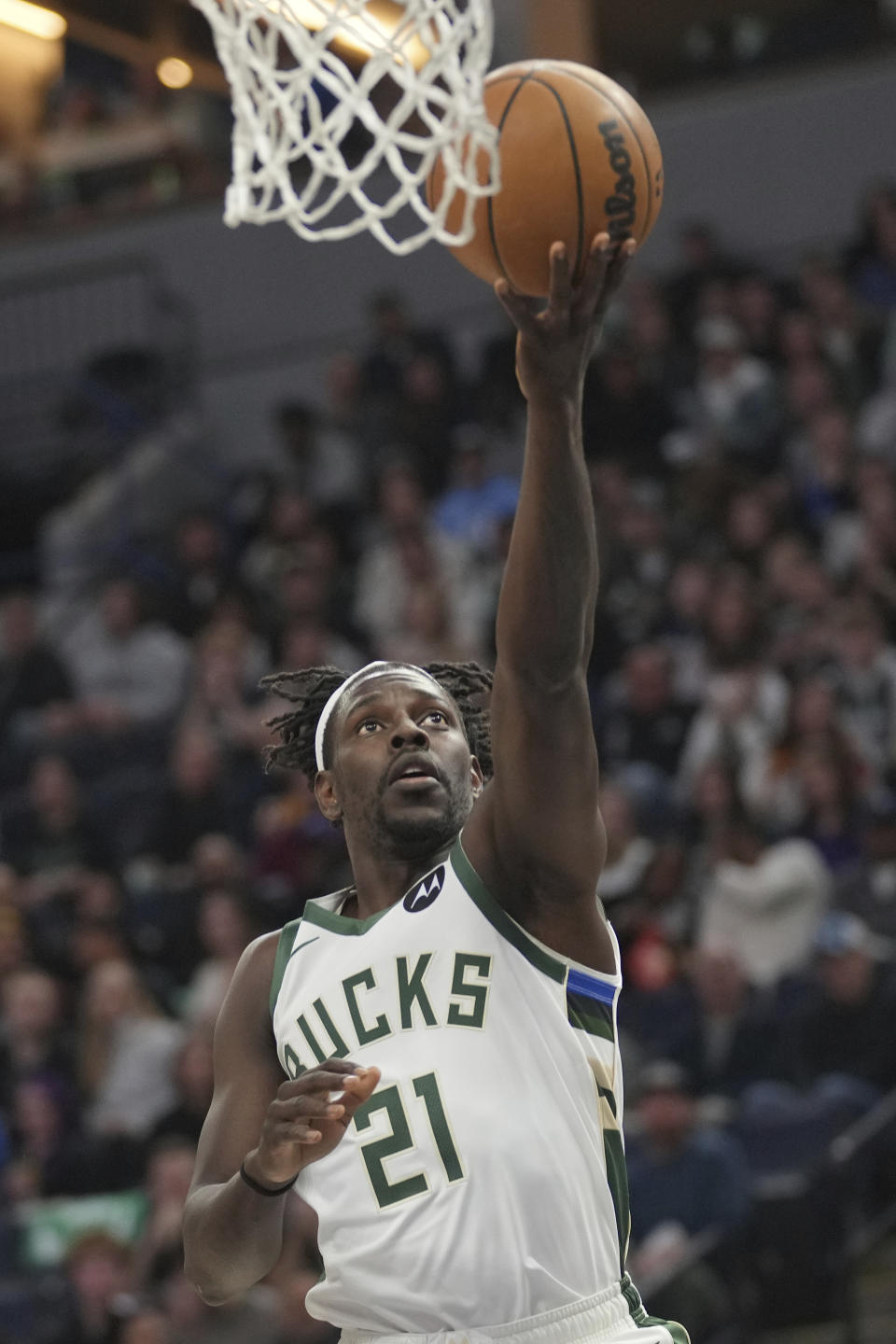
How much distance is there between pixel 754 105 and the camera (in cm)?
1194

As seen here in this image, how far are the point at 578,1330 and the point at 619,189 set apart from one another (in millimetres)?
1734

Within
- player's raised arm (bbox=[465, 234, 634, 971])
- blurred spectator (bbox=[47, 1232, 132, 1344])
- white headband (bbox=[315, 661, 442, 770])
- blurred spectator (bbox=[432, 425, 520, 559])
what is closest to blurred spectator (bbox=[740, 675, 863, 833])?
blurred spectator (bbox=[432, 425, 520, 559])

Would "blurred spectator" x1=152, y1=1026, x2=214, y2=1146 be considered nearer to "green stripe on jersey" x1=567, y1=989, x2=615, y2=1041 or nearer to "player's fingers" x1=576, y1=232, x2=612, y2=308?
"green stripe on jersey" x1=567, y1=989, x2=615, y2=1041

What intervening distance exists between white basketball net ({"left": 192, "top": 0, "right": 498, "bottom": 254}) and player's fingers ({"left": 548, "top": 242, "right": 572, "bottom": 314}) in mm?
216

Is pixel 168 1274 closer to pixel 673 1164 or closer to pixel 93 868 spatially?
pixel 673 1164

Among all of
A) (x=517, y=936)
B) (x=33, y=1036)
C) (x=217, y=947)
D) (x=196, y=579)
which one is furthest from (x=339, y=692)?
(x=196, y=579)

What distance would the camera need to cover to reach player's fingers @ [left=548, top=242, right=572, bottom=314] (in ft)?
9.16

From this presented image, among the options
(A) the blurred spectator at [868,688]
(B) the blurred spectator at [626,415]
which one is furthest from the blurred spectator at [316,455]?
(A) the blurred spectator at [868,688]

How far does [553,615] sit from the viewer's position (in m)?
2.90

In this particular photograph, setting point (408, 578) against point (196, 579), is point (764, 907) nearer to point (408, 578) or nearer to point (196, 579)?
point (408, 578)

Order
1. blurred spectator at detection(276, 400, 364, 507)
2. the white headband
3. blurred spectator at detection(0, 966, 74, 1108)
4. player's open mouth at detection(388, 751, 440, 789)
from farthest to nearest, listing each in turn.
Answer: blurred spectator at detection(276, 400, 364, 507) → blurred spectator at detection(0, 966, 74, 1108) → the white headband → player's open mouth at detection(388, 751, 440, 789)

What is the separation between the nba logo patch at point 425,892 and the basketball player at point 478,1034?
11 millimetres

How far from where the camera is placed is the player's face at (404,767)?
3.43 meters

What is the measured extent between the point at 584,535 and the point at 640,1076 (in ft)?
13.9
